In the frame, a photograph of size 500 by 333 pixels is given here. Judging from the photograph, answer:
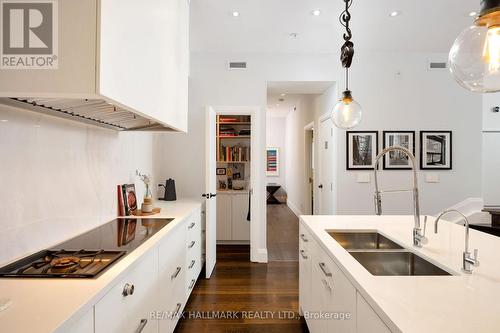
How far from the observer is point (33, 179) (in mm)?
1366

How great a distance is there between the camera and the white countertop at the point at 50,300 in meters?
0.77

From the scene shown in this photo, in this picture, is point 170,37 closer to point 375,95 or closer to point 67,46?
point 67,46

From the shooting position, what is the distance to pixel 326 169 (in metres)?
4.36

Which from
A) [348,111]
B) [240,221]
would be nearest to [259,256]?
[240,221]

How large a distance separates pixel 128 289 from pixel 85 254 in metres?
0.33

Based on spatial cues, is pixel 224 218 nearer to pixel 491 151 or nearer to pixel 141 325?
pixel 141 325

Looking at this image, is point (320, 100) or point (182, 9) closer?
point (182, 9)

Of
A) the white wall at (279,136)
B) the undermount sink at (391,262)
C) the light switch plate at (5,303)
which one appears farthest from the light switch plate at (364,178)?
the white wall at (279,136)

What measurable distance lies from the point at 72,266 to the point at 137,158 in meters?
1.76

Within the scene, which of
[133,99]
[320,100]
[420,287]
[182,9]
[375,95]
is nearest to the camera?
[420,287]

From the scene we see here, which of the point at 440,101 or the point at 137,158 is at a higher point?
the point at 440,101

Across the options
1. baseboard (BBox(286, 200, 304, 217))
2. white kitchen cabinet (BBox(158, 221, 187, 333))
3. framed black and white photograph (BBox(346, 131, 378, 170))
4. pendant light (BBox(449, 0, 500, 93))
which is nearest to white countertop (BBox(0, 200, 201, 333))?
white kitchen cabinet (BBox(158, 221, 187, 333))

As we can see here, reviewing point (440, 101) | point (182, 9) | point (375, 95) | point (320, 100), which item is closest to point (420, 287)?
point (182, 9)

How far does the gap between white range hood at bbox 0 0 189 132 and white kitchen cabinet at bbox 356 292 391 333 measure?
4.10 ft
